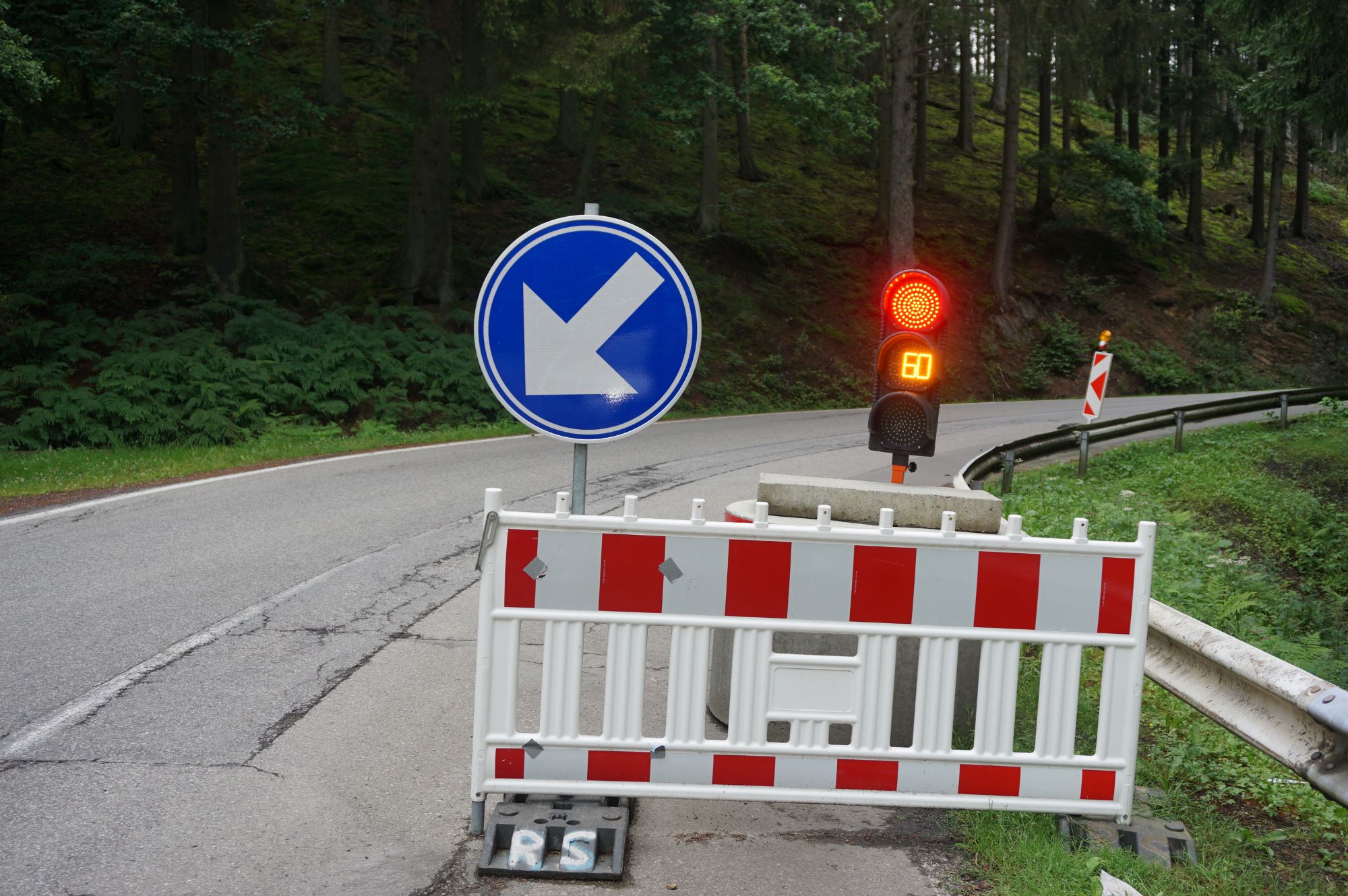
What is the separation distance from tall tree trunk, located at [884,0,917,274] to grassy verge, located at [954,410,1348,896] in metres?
7.57

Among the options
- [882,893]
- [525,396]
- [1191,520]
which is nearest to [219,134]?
[1191,520]

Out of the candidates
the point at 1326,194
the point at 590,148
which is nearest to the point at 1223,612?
the point at 590,148

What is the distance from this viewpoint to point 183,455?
15.2 m

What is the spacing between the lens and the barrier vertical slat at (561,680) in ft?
13.1

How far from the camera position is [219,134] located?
20.3m

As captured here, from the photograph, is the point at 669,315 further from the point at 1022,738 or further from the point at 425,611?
the point at 425,611

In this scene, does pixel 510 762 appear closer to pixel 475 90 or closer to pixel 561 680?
pixel 561 680

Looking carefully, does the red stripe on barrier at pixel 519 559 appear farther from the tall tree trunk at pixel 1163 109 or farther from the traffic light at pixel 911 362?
the tall tree trunk at pixel 1163 109

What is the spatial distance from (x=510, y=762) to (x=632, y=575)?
0.83 m

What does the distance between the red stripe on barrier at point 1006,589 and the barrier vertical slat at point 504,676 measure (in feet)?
5.54

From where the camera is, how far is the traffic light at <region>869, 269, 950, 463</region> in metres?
6.27

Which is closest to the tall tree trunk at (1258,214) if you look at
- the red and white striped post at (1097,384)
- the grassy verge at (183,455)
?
the red and white striped post at (1097,384)

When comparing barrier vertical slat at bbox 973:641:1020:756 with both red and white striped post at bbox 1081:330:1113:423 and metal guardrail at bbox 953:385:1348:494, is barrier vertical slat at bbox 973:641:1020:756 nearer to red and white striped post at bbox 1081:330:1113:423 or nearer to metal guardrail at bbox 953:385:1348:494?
metal guardrail at bbox 953:385:1348:494

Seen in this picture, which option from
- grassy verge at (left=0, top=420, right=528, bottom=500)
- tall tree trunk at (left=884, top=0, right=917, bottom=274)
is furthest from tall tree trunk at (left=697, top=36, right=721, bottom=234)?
grassy verge at (left=0, top=420, right=528, bottom=500)
